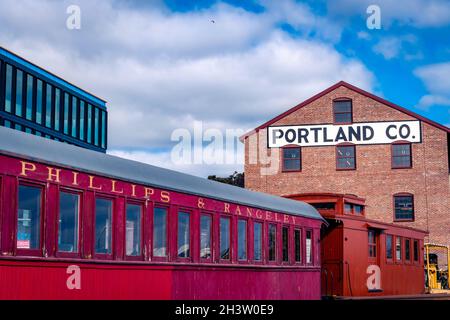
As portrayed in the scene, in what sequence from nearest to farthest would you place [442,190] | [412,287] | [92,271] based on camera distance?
1. [92,271]
2. [412,287]
3. [442,190]

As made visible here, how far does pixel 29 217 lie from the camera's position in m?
10.3

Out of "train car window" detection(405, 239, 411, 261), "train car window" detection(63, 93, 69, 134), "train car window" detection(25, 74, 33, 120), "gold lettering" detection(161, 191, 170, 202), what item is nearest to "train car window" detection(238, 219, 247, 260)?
"gold lettering" detection(161, 191, 170, 202)

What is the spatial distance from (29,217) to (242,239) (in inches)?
279

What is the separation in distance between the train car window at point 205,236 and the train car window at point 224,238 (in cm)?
52

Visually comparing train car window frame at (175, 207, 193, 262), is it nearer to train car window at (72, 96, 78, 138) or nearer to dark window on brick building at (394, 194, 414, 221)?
dark window on brick building at (394, 194, 414, 221)

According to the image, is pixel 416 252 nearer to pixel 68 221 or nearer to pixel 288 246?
pixel 288 246

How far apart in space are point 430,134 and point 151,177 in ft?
116

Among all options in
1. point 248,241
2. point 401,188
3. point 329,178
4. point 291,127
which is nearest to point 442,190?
point 401,188

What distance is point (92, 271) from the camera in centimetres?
1129

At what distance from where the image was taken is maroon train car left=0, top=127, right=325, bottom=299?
33.0 ft

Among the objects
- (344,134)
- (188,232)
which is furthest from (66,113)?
(188,232)

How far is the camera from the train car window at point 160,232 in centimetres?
1329

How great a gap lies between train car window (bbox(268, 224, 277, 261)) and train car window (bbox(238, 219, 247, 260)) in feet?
4.21

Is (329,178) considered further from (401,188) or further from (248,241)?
(248,241)
